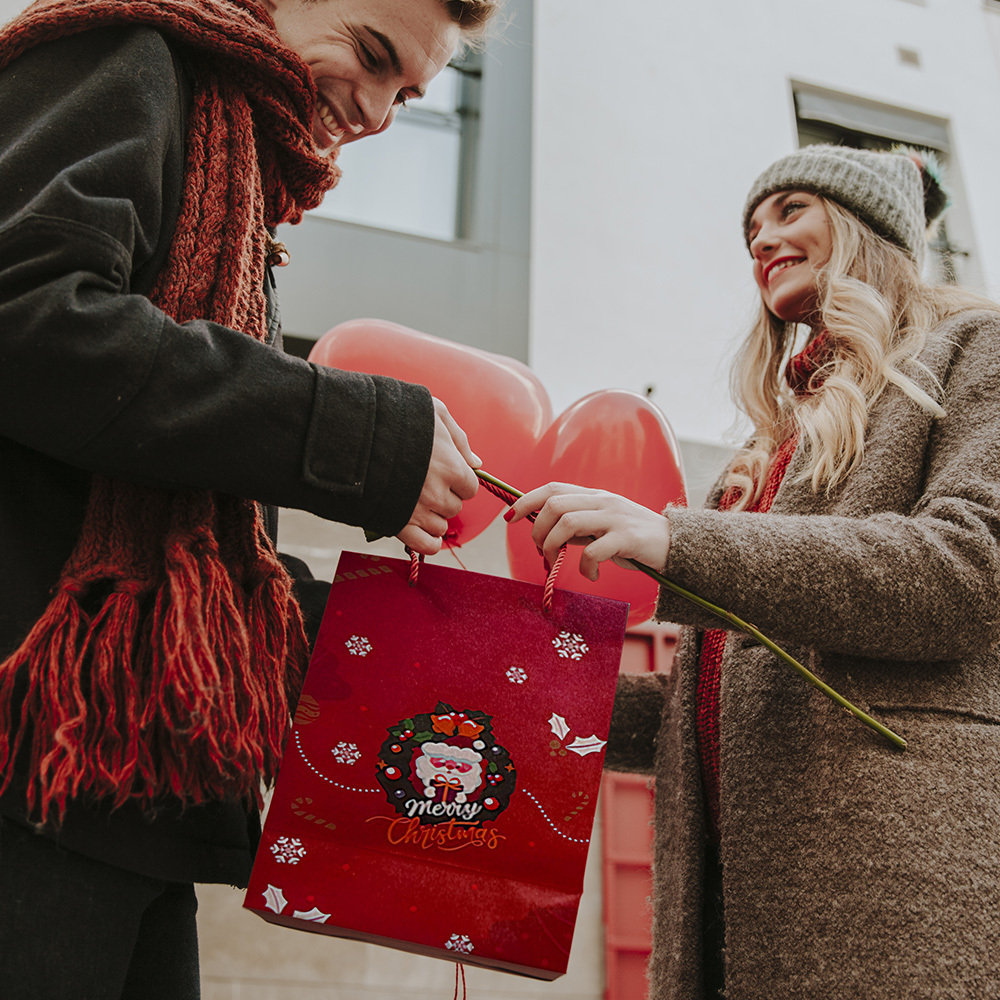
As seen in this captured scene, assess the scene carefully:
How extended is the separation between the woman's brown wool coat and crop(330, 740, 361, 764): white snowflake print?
0.32m

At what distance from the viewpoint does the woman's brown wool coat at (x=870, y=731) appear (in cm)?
75

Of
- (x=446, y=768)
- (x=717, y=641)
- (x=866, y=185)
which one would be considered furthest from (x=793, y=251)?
(x=446, y=768)

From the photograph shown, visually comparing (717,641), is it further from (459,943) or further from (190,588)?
(190,588)

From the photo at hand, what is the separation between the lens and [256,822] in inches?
31.8

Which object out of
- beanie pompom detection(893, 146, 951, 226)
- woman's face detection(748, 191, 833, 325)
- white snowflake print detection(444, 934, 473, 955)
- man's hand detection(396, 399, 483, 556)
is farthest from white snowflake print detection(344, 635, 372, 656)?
beanie pompom detection(893, 146, 951, 226)

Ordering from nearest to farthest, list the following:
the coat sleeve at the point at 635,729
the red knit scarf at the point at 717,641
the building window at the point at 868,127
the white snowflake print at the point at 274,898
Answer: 1. the white snowflake print at the point at 274,898
2. the red knit scarf at the point at 717,641
3. the coat sleeve at the point at 635,729
4. the building window at the point at 868,127

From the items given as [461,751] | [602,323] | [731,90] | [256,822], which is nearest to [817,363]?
[461,751]

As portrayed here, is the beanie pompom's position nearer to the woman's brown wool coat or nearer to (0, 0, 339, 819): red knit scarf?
the woman's brown wool coat

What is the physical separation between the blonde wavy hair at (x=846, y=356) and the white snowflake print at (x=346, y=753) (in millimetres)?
580

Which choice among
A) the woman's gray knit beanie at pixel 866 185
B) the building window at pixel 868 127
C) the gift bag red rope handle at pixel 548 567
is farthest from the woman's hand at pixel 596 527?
the building window at pixel 868 127

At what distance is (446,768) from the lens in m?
0.76

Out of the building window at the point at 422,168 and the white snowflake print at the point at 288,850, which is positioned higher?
the building window at the point at 422,168

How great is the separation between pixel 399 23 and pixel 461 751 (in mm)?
767

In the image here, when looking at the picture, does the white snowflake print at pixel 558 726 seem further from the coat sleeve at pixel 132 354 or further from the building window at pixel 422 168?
the building window at pixel 422 168
